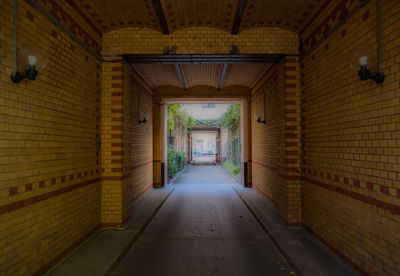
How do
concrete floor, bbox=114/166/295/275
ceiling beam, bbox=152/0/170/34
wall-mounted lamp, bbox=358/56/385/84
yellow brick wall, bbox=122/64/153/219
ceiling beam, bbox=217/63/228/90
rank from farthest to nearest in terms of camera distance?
ceiling beam, bbox=217/63/228/90 → yellow brick wall, bbox=122/64/153/219 → ceiling beam, bbox=152/0/170/34 → concrete floor, bbox=114/166/295/275 → wall-mounted lamp, bbox=358/56/385/84

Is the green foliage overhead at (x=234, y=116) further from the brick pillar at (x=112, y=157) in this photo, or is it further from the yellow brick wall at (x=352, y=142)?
the brick pillar at (x=112, y=157)

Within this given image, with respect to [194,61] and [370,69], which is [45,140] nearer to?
[194,61]

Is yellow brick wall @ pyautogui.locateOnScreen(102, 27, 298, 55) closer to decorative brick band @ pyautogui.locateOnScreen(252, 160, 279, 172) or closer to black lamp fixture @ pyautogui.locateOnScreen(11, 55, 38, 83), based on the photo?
black lamp fixture @ pyautogui.locateOnScreen(11, 55, 38, 83)

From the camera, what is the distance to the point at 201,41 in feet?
14.1

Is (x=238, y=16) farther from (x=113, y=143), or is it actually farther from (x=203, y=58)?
(x=113, y=143)

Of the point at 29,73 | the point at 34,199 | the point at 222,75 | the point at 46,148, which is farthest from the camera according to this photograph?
the point at 222,75

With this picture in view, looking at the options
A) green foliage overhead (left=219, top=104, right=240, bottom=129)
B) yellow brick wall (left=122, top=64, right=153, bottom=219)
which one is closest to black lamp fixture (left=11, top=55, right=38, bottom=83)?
yellow brick wall (left=122, top=64, right=153, bottom=219)

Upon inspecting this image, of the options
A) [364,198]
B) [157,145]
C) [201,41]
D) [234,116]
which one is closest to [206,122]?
[234,116]

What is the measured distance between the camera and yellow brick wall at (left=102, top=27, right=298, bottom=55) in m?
4.30

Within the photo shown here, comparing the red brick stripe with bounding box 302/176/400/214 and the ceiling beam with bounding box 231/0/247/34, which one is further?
the ceiling beam with bounding box 231/0/247/34

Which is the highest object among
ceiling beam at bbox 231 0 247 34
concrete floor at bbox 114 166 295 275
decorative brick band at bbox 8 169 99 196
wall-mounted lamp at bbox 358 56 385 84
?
ceiling beam at bbox 231 0 247 34

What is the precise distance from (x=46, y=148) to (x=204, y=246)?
2.85m

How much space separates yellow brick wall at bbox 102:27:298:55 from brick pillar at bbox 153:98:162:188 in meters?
4.45

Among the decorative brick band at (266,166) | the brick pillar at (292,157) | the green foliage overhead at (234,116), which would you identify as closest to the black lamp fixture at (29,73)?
the brick pillar at (292,157)
